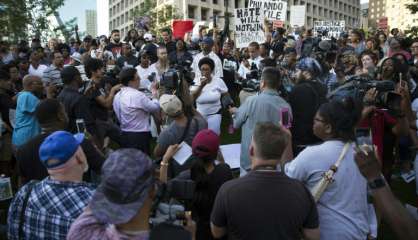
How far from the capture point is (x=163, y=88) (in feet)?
20.6

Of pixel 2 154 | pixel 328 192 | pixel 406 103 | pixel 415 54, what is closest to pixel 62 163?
pixel 328 192

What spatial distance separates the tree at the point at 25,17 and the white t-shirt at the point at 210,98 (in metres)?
12.4

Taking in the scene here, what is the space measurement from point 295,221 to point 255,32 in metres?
10.6

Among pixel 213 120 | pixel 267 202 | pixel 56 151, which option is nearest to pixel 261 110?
pixel 213 120

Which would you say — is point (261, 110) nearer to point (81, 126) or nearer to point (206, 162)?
point (206, 162)

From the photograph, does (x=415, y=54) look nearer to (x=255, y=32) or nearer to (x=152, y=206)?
(x=255, y=32)

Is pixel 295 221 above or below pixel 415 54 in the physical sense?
below

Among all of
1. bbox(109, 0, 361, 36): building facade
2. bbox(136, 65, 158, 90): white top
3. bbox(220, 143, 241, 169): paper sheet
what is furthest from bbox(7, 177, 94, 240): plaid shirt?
bbox(109, 0, 361, 36): building facade

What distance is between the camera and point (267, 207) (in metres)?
2.72

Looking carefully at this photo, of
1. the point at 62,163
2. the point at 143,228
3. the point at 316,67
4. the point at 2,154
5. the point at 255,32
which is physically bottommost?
the point at 2,154

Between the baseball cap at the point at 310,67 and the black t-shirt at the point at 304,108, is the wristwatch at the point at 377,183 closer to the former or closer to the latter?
the black t-shirt at the point at 304,108

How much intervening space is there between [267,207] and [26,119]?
4.12 m

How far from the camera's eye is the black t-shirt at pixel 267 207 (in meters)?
2.72

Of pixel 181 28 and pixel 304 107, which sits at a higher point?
pixel 181 28
